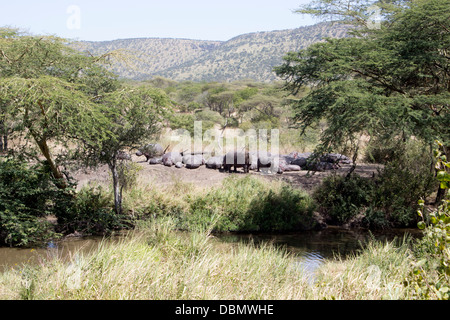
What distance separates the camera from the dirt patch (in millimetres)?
14508

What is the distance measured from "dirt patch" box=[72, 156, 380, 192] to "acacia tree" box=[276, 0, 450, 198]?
8.39 feet

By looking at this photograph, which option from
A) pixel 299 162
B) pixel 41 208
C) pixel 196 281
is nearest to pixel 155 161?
pixel 299 162

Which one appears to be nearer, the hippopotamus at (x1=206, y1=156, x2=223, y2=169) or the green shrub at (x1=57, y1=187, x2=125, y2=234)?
the green shrub at (x1=57, y1=187, x2=125, y2=234)

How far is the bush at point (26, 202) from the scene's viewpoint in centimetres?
1016

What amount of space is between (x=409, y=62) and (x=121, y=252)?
30.4ft

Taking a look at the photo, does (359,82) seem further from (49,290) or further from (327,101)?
(49,290)

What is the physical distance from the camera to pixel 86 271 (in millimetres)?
5637

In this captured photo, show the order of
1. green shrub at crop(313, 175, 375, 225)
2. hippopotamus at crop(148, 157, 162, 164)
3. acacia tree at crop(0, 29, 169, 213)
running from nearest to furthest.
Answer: acacia tree at crop(0, 29, 169, 213) → green shrub at crop(313, 175, 375, 225) → hippopotamus at crop(148, 157, 162, 164)

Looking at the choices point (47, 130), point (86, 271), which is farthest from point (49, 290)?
point (47, 130)

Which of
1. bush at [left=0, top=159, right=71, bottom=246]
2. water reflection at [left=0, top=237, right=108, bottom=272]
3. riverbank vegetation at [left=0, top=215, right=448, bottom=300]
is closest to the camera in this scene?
riverbank vegetation at [left=0, top=215, right=448, bottom=300]

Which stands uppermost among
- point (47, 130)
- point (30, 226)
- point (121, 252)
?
point (47, 130)

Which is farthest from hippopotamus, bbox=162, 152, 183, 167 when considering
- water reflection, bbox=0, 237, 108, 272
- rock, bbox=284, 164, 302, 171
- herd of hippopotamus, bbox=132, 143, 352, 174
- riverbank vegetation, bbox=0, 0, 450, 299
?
water reflection, bbox=0, 237, 108, 272

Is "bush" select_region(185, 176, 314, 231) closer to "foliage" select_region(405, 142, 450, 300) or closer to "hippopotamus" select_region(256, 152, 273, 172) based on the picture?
"hippopotamus" select_region(256, 152, 273, 172)

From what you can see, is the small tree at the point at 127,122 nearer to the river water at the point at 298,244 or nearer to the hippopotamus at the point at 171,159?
the river water at the point at 298,244
